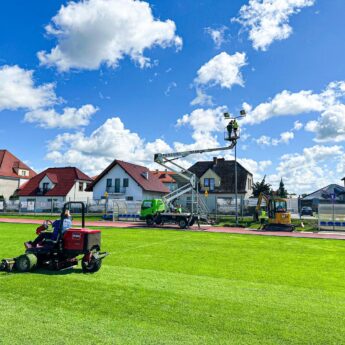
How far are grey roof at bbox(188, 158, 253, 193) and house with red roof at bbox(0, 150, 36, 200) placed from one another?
33255 millimetres

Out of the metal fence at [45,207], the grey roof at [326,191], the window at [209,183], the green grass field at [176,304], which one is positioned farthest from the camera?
the grey roof at [326,191]

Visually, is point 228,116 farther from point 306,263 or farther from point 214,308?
point 214,308

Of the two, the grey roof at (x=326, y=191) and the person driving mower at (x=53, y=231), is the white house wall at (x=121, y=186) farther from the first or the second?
the person driving mower at (x=53, y=231)

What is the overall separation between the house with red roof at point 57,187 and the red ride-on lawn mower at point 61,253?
45.6 metres

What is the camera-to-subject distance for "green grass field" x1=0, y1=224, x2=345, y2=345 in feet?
16.0

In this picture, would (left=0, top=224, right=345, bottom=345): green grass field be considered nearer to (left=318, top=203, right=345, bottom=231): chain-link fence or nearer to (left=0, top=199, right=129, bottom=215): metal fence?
(left=318, top=203, right=345, bottom=231): chain-link fence

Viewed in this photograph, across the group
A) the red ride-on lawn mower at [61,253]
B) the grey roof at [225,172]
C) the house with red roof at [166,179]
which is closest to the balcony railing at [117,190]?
the grey roof at [225,172]

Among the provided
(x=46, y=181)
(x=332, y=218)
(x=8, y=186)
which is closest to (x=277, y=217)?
(x=332, y=218)

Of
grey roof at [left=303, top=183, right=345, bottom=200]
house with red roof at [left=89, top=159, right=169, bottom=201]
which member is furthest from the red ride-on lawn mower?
grey roof at [left=303, top=183, right=345, bottom=200]

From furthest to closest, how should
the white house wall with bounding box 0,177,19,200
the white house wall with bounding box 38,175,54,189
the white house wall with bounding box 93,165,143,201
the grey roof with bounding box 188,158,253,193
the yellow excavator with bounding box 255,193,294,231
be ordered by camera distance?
1. the white house wall with bounding box 0,177,19,200
2. the white house wall with bounding box 38,175,54,189
3. the grey roof with bounding box 188,158,253,193
4. the white house wall with bounding box 93,165,143,201
5. the yellow excavator with bounding box 255,193,294,231

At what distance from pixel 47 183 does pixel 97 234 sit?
50.4m

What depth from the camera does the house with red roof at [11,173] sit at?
61469 mm

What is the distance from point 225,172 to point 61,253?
4658 cm

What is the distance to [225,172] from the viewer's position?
54188 millimetres
